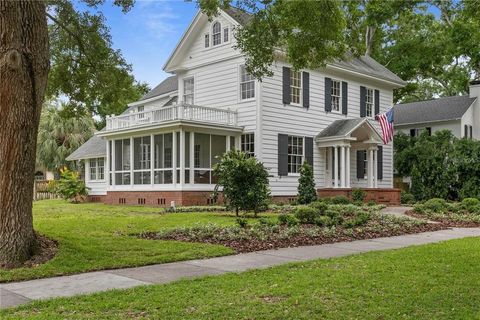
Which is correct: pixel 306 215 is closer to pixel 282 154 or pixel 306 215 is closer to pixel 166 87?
pixel 282 154

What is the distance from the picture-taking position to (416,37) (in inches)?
1545

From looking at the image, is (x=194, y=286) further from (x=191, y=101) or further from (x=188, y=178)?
(x=191, y=101)

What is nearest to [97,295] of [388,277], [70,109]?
[388,277]

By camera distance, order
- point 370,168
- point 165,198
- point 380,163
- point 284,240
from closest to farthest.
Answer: point 284,240 < point 165,198 < point 370,168 < point 380,163

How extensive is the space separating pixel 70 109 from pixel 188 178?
7.45 meters

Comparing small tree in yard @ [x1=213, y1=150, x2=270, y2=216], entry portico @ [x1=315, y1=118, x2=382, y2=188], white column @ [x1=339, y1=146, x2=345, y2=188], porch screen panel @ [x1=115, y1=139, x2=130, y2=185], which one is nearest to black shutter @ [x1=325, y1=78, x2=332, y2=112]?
entry portico @ [x1=315, y1=118, x2=382, y2=188]

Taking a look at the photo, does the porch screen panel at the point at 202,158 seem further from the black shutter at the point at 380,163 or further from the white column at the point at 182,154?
the black shutter at the point at 380,163

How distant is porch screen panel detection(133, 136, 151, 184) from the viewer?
23.4m

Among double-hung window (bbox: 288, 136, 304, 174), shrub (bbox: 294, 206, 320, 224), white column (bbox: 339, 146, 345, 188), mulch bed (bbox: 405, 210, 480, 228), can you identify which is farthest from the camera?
white column (bbox: 339, 146, 345, 188)

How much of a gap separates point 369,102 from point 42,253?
898 inches

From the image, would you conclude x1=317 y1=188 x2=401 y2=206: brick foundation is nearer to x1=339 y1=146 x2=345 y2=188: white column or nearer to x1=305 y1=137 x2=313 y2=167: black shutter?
x1=339 y1=146 x2=345 y2=188: white column

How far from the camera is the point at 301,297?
18.0ft

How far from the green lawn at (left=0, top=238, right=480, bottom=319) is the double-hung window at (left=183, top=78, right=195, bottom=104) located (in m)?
19.0

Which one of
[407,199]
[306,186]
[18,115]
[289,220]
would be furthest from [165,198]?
[18,115]
